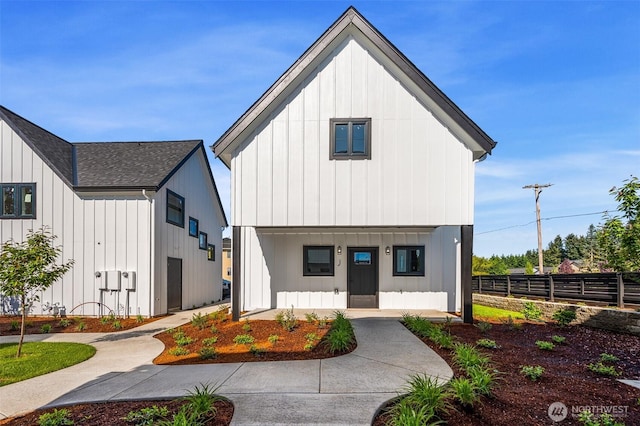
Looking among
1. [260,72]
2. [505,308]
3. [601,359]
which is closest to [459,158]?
[601,359]

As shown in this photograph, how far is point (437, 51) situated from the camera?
11078 mm

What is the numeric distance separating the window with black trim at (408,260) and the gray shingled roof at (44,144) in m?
11.6

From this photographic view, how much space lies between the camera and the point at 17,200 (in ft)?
41.6

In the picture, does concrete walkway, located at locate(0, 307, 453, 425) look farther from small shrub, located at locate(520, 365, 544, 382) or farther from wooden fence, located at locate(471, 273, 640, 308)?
wooden fence, located at locate(471, 273, 640, 308)

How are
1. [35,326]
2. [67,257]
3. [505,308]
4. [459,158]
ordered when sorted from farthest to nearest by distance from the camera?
[505,308] < [67,257] < [35,326] < [459,158]

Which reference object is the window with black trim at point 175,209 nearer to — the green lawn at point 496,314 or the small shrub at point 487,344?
the small shrub at point 487,344

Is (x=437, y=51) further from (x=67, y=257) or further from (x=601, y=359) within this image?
(x=67, y=257)

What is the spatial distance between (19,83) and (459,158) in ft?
44.2

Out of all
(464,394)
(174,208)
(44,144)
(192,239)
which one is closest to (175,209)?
(174,208)

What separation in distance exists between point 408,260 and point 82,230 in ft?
37.2

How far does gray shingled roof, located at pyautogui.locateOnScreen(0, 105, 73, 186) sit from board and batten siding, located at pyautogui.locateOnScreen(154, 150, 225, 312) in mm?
3457

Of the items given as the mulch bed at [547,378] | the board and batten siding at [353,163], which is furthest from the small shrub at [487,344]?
the board and batten siding at [353,163]

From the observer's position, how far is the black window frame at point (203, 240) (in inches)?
693

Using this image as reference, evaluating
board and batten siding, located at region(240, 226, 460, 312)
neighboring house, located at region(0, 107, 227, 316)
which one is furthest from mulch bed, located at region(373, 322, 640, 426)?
neighboring house, located at region(0, 107, 227, 316)
